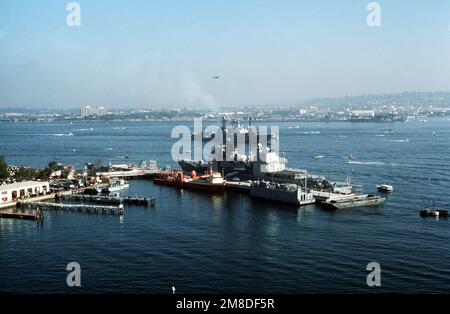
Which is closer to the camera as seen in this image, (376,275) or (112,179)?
(376,275)

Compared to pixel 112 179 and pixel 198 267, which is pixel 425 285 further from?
pixel 112 179

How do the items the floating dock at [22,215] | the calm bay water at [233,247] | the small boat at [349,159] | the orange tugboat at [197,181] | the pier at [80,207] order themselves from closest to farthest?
the calm bay water at [233,247], the floating dock at [22,215], the pier at [80,207], the orange tugboat at [197,181], the small boat at [349,159]

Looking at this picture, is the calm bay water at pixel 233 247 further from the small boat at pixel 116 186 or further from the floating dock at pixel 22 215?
the small boat at pixel 116 186

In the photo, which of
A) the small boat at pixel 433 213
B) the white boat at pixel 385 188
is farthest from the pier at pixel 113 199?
the small boat at pixel 433 213

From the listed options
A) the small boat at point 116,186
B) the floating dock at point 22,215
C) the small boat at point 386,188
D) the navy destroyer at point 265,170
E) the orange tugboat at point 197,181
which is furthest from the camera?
the orange tugboat at point 197,181

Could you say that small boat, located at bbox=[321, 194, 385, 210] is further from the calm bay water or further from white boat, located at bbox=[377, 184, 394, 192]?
white boat, located at bbox=[377, 184, 394, 192]

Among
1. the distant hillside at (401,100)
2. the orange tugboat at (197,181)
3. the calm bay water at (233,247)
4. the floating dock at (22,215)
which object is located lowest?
the calm bay water at (233,247)
